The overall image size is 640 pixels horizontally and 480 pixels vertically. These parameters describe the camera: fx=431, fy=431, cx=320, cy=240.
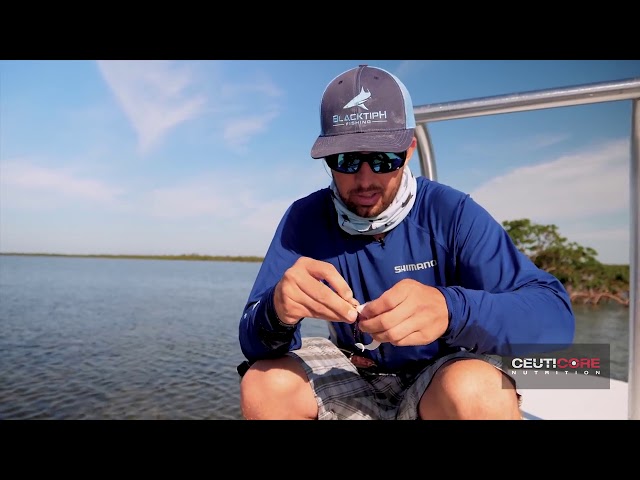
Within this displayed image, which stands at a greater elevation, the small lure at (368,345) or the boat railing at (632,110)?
the boat railing at (632,110)

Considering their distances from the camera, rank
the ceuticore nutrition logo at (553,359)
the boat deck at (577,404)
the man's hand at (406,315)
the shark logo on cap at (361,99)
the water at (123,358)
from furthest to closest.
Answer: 1. the water at (123,358)
2. the boat deck at (577,404)
3. the shark logo on cap at (361,99)
4. the ceuticore nutrition logo at (553,359)
5. the man's hand at (406,315)

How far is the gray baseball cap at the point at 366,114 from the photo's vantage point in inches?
68.6

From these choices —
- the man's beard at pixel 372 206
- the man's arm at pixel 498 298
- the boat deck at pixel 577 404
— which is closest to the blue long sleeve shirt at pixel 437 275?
the man's arm at pixel 498 298

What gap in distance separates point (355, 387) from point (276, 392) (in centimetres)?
37

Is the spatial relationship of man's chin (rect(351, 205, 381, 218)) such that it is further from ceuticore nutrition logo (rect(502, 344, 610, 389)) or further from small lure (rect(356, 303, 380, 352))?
ceuticore nutrition logo (rect(502, 344, 610, 389))

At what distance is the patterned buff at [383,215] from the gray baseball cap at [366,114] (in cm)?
20

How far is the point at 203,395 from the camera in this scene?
13211 millimetres

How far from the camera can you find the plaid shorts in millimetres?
1720

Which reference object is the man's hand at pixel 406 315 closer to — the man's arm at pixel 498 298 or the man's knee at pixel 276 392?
the man's arm at pixel 498 298

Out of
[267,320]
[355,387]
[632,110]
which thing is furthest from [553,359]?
[267,320]

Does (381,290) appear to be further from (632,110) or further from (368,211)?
(632,110)

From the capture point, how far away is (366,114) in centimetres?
178
